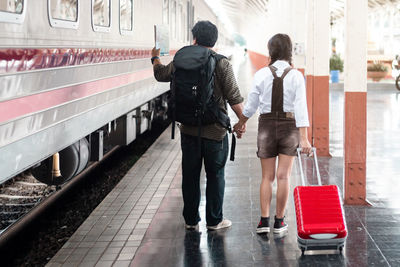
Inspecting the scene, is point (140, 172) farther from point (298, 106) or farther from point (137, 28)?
point (298, 106)

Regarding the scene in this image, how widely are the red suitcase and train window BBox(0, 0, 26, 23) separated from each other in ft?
7.84

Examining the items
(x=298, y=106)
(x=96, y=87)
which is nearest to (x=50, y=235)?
(x=96, y=87)

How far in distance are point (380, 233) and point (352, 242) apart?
1.25 ft

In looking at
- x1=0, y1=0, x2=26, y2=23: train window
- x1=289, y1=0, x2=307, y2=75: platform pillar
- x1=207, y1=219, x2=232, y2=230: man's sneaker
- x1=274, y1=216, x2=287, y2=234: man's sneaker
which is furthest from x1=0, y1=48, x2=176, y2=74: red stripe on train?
A: x1=289, y1=0, x2=307, y2=75: platform pillar

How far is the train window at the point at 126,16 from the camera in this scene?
309 inches

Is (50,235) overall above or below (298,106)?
below

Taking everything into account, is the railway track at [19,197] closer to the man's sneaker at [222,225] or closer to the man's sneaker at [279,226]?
the man's sneaker at [222,225]

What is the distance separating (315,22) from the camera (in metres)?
9.52

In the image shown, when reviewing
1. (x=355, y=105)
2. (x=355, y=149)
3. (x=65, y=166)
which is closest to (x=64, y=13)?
(x=65, y=166)

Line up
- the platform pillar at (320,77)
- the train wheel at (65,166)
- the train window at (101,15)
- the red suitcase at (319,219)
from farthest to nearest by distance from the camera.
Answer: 1. the platform pillar at (320,77)
2. the train window at (101,15)
3. the train wheel at (65,166)
4. the red suitcase at (319,219)

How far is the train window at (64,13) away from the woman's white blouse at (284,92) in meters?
1.70

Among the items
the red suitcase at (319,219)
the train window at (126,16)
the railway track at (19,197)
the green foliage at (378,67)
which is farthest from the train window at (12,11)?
the green foliage at (378,67)

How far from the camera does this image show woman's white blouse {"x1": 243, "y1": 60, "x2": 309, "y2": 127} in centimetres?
509

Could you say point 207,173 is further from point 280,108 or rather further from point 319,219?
point 319,219
